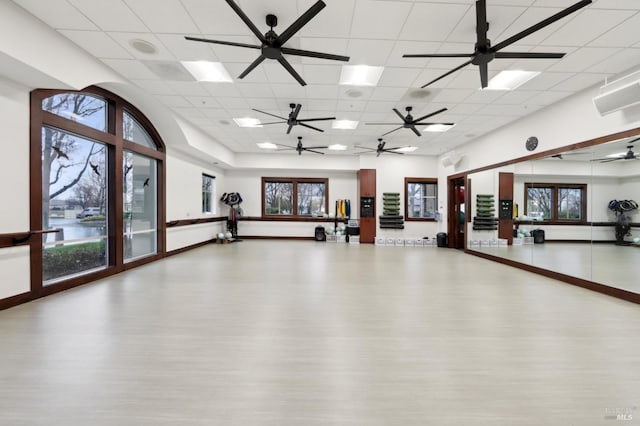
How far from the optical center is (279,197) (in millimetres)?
11375

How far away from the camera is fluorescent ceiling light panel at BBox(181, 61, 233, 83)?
13.8 ft

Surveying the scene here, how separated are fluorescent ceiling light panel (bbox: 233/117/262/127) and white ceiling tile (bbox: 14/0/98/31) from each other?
11.3ft

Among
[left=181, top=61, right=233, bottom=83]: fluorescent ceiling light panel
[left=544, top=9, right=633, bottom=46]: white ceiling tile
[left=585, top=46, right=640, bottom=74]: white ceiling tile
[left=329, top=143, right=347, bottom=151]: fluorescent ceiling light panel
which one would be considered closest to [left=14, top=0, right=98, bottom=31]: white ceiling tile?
[left=181, top=61, right=233, bottom=83]: fluorescent ceiling light panel

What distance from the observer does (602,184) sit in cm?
453

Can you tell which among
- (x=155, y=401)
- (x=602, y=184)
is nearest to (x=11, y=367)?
(x=155, y=401)

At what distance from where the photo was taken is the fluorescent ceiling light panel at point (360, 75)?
4.24 meters

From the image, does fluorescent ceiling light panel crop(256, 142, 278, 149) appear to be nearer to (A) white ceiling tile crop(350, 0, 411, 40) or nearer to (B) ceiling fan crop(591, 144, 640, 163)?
(A) white ceiling tile crop(350, 0, 411, 40)

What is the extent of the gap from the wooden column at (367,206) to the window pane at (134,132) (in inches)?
276

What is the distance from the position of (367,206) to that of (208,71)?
7.25m

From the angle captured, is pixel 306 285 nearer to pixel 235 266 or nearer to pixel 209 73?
pixel 235 266

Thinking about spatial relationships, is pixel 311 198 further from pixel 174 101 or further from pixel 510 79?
pixel 510 79

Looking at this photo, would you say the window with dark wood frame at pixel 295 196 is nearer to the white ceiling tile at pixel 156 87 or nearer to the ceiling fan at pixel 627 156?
the white ceiling tile at pixel 156 87
